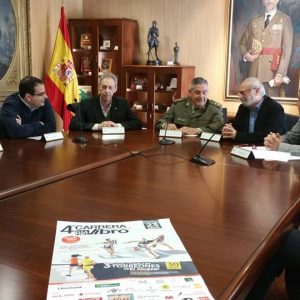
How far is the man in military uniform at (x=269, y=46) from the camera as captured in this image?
4430 mm

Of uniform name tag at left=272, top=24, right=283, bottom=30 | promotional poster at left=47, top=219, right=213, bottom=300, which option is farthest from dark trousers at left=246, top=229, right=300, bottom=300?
uniform name tag at left=272, top=24, right=283, bottom=30

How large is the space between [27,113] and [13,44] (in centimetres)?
206

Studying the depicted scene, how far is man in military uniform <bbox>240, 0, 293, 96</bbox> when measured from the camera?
14.5ft

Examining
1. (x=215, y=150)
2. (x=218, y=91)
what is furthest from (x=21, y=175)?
(x=218, y=91)

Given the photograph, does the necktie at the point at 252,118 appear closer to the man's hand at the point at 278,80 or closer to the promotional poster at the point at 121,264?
the man's hand at the point at 278,80

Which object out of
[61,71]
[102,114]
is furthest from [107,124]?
[61,71]

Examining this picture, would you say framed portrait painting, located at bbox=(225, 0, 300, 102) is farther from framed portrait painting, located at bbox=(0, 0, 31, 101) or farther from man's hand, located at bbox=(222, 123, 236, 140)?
framed portrait painting, located at bbox=(0, 0, 31, 101)

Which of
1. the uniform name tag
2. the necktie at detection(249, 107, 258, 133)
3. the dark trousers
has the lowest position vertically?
the dark trousers

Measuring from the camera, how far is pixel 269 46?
453 cm

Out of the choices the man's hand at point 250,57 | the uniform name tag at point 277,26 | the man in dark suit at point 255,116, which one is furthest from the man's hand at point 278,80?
the man in dark suit at point 255,116

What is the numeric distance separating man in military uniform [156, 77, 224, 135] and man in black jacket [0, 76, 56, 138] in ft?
3.12

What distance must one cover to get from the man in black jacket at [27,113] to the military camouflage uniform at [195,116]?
37.4 inches

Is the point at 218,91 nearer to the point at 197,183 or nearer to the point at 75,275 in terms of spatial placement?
the point at 197,183

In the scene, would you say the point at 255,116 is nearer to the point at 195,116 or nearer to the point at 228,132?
the point at 228,132
